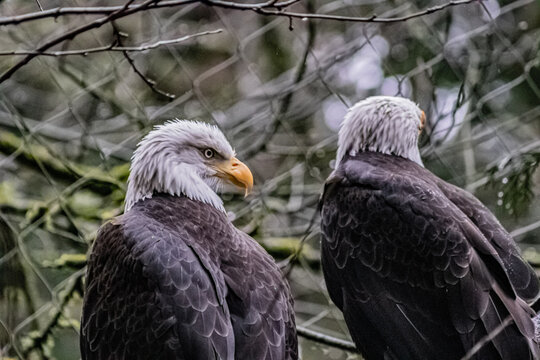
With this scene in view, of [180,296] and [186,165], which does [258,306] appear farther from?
[186,165]

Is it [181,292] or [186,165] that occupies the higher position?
[186,165]

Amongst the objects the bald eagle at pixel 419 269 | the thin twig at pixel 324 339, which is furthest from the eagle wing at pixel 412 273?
the thin twig at pixel 324 339

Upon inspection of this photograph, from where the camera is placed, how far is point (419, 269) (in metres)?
2.58

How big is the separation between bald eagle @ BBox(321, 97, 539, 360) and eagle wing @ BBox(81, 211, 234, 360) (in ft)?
1.72

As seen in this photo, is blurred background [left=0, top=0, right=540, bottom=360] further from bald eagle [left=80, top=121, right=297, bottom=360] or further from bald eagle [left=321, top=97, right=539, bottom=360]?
bald eagle [left=80, top=121, right=297, bottom=360]

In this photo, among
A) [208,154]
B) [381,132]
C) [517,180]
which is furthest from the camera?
[381,132]

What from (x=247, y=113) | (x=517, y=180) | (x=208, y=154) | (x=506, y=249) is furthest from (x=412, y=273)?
(x=247, y=113)

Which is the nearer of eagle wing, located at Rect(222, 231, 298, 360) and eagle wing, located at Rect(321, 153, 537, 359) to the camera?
eagle wing, located at Rect(222, 231, 298, 360)

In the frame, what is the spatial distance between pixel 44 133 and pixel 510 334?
1628 millimetres

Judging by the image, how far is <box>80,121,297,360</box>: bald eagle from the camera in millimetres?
2186

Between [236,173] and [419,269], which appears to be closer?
[419,269]

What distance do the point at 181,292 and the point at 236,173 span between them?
628 millimetres

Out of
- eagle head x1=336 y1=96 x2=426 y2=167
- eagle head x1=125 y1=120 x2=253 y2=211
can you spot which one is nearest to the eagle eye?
eagle head x1=125 y1=120 x2=253 y2=211

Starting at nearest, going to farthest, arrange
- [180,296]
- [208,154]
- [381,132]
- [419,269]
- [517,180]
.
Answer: [180,296]
[419,269]
[517,180]
[208,154]
[381,132]
